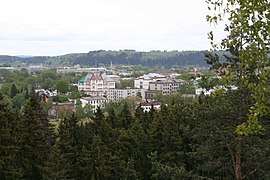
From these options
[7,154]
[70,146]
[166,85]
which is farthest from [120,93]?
[7,154]

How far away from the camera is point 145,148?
68.8 ft

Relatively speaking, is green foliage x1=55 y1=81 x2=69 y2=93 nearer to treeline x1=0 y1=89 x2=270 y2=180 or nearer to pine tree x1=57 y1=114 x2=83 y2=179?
treeline x1=0 y1=89 x2=270 y2=180

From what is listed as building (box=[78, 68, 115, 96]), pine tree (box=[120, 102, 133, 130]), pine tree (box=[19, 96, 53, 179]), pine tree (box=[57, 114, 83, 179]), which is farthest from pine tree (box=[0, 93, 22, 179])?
building (box=[78, 68, 115, 96])

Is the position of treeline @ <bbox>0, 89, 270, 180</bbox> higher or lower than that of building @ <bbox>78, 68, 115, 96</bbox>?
higher

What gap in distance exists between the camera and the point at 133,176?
18.2m

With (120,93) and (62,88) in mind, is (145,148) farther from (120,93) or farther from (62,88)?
(120,93)

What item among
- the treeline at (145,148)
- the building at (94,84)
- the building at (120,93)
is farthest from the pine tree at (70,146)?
the building at (94,84)

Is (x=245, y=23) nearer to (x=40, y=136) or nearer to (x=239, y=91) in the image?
(x=239, y=91)

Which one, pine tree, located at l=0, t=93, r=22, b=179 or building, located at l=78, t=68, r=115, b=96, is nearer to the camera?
pine tree, located at l=0, t=93, r=22, b=179

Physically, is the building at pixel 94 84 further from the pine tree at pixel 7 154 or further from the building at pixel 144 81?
the pine tree at pixel 7 154

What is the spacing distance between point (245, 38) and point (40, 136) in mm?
13349

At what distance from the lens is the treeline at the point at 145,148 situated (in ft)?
42.9

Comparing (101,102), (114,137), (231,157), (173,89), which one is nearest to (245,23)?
(231,157)

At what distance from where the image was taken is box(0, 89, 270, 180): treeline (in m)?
13.1
